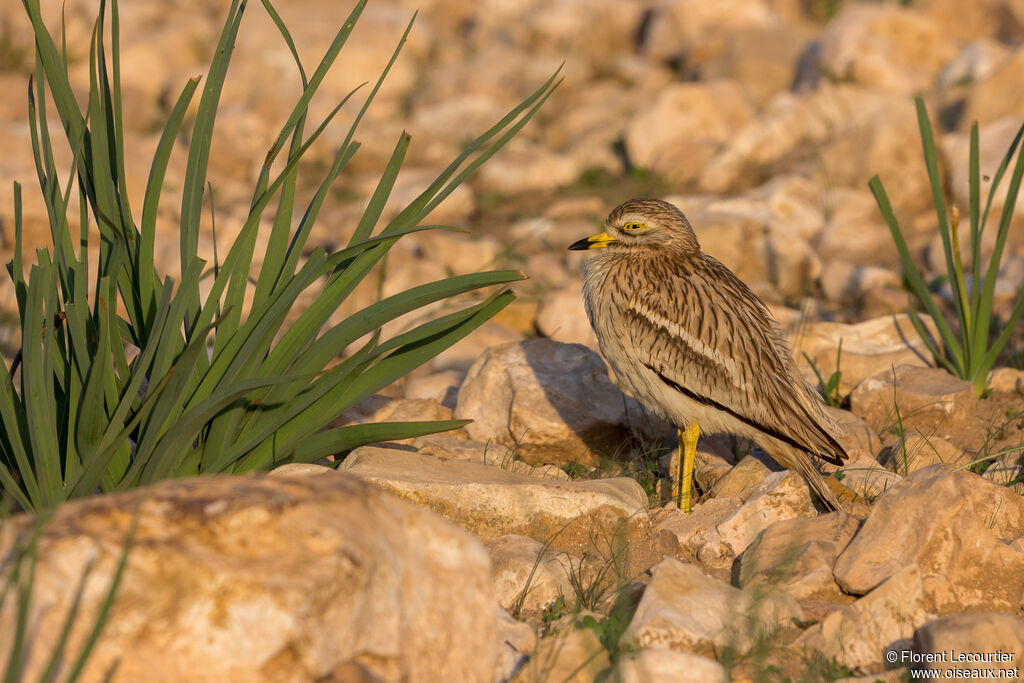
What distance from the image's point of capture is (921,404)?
479cm

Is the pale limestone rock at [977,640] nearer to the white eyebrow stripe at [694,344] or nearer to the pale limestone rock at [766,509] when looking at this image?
the pale limestone rock at [766,509]

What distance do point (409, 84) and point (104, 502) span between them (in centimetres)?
1017

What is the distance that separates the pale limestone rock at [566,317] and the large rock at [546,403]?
106 centimetres

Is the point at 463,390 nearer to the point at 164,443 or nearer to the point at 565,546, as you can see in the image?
the point at 565,546

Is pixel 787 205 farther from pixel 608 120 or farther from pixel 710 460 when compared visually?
pixel 710 460

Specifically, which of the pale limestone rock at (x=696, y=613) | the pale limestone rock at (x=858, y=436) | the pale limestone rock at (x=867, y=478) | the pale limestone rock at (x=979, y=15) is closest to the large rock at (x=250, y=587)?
the pale limestone rock at (x=696, y=613)

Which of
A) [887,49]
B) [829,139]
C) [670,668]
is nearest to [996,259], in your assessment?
[670,668]

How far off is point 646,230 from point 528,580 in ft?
6.58

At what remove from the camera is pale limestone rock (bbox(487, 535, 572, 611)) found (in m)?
3.26

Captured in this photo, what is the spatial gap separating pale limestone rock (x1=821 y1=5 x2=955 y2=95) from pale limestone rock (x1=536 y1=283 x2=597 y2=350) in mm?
5307

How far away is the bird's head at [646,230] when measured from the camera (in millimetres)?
4738

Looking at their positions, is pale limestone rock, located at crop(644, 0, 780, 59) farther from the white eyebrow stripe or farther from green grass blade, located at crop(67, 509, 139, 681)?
green grass blade, located at crop(67, 509, 139, 681)

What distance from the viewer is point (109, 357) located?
10.9 feet

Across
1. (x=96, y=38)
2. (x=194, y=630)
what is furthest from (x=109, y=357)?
(x=194, y=630)
